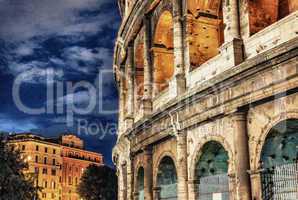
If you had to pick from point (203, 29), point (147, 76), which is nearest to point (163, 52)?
point (147, 76)

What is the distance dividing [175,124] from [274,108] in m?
4.05

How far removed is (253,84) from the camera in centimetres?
1051

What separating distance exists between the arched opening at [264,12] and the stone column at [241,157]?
2.23 m

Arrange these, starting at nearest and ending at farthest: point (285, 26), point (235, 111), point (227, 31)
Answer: point (285, 26) → point (235, 111) → point (227, 31)

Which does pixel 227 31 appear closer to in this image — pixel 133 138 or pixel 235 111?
pixel 235 111

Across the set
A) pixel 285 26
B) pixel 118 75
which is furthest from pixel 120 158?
pixel 285 26

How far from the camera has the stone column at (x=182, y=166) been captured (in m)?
13.3

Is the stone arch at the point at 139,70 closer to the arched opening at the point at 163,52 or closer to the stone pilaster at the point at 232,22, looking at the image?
the arched opening at the point at 163,52

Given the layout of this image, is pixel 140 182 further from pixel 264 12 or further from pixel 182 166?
pixel 264 12

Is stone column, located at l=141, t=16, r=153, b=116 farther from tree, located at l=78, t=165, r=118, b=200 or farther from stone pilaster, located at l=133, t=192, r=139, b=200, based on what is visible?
tree, located at l=78, t=165, r=118, b=200

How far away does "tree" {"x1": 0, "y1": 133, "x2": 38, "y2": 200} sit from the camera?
60.0 ft

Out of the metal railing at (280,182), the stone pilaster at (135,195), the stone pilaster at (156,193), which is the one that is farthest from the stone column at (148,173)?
the metal railing at (280,182)

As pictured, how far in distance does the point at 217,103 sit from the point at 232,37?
5.51ft

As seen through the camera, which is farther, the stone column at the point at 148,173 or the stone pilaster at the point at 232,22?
the stone column at the point at 148,173
